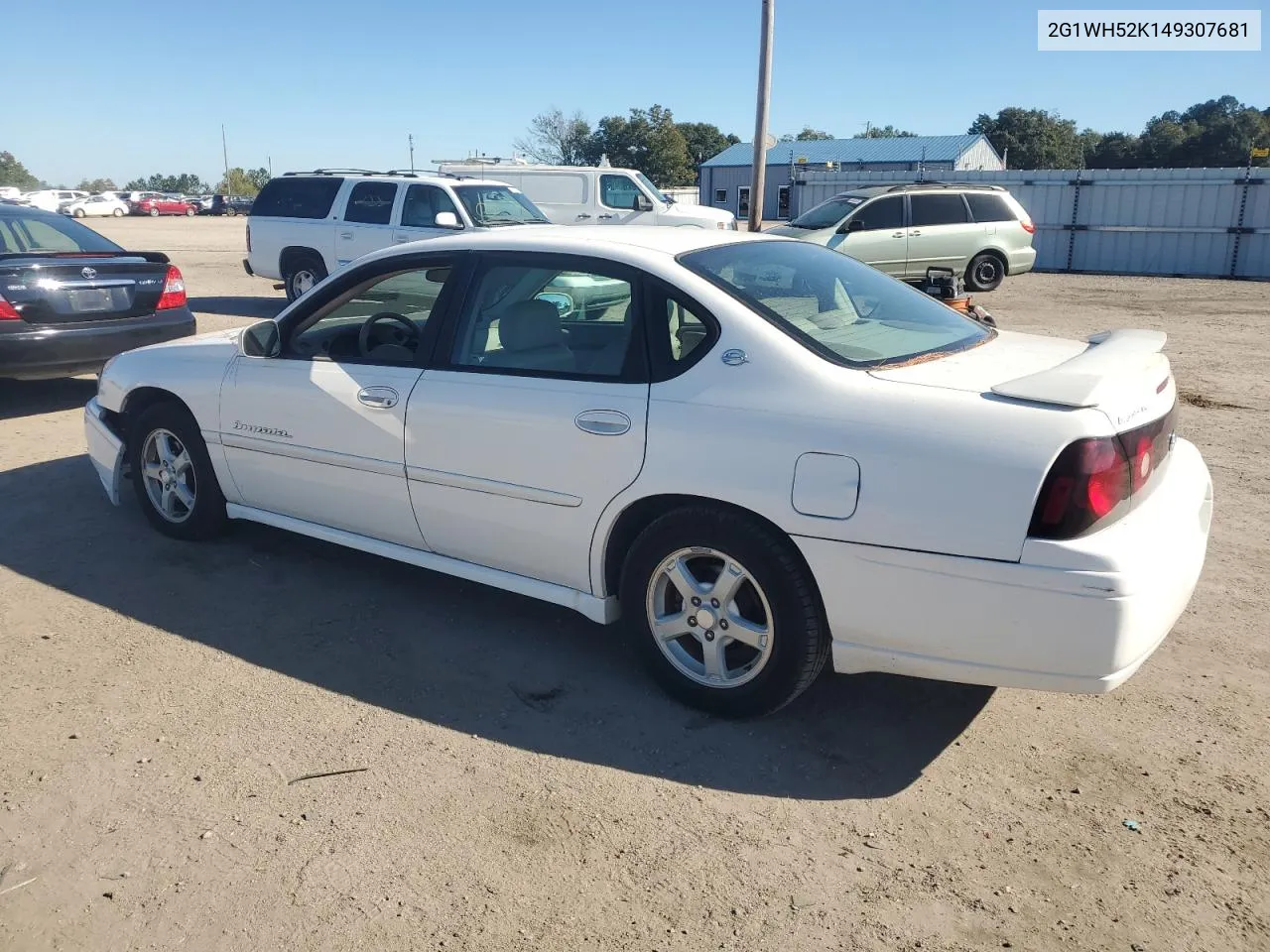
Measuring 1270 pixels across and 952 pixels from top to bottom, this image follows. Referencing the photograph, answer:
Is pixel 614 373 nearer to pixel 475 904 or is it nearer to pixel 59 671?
pixel 475 904

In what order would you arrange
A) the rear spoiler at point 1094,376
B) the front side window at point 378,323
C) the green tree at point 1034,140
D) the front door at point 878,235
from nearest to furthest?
the rear spoiler at point 1094,376
the front side window at point 378,323
the front door at point 878,235
the green tree at point 1034,140

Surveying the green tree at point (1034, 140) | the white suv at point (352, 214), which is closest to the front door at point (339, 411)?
the white suv at point (352, 214)

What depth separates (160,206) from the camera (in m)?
56.7

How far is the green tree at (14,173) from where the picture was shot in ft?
336

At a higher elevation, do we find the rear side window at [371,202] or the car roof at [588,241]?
the rear side window at [371,202]

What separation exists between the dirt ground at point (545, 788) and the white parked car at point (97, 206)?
52172mm

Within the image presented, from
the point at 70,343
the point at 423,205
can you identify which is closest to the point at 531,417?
the point at 70,343

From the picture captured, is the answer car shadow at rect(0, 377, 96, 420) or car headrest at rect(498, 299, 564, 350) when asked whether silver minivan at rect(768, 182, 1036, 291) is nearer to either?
car shadow at rect(0, 377, 96, 420)

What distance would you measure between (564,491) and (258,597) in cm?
178

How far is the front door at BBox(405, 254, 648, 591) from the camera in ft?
11.7

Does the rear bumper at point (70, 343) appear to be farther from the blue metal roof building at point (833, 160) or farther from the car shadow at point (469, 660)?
the blue metal roof building at point (833, 160)

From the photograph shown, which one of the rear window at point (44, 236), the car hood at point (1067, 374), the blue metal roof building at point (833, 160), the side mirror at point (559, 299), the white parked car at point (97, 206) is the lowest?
the car hood at point (1067, 374)

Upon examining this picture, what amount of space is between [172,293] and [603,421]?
629cm

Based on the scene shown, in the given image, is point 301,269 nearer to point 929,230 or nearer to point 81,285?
point 81,285
